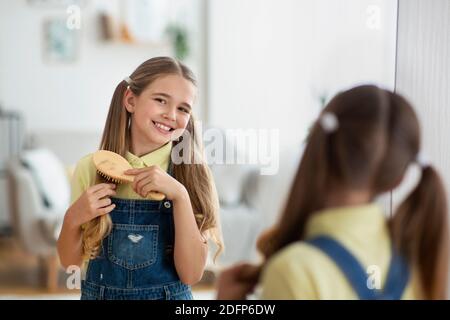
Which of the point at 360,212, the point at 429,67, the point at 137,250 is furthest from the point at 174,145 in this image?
the point at 429,67

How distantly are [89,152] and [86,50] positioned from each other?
6.6 inches

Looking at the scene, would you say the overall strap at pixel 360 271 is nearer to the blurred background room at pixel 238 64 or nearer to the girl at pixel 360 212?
the girl at pixel 360 212

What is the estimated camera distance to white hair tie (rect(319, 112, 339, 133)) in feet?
2.42

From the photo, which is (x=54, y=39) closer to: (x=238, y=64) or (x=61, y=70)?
(x=61, y=70)

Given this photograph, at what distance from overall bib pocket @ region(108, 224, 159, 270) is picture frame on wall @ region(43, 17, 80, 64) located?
247 millimetres

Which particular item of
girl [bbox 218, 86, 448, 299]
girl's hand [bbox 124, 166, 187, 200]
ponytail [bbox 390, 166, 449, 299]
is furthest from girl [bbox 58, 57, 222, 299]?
ponytail [bbox 390, 166, 449, 299]

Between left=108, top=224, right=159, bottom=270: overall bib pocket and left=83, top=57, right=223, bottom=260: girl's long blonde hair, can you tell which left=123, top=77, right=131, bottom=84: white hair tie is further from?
left=108, top=224, right=159, bottom=270: overall bib pocket

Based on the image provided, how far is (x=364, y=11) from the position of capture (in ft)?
3.01

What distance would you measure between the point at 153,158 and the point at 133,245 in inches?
4.2

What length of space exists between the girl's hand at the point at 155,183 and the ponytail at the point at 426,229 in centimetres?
25

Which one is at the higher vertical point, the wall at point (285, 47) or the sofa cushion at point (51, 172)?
the wall at point (285, 47)

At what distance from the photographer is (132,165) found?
823mm

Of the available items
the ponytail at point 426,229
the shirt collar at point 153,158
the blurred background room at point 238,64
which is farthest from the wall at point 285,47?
the ponytail at point 426,229

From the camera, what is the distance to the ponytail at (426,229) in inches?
28.9
